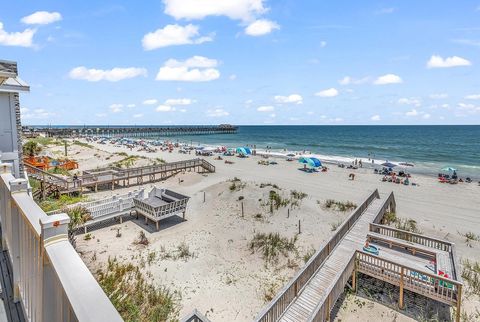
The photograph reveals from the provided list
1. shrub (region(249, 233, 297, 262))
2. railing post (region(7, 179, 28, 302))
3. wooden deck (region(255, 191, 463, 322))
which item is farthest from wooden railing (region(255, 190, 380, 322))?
railing post (region(7, 179, 28, 302))

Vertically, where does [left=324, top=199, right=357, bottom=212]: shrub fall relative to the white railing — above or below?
below

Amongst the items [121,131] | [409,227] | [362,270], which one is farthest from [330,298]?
[121,131]

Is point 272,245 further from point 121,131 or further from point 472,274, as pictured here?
point 121,131

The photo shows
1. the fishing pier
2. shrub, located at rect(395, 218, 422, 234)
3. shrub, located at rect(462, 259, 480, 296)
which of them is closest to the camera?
shrub, located at rect(462, 259, 480, 296)

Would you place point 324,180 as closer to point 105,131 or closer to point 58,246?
point 58,246

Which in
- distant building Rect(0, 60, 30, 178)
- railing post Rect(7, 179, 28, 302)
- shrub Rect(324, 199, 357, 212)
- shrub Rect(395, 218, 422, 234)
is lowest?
shrub Rect(395, 218, 422, 234)

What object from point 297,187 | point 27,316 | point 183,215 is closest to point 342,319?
point 27,316

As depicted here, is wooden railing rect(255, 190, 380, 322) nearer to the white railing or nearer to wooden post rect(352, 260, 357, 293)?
wooden post rect(352, 260, 357, 293)

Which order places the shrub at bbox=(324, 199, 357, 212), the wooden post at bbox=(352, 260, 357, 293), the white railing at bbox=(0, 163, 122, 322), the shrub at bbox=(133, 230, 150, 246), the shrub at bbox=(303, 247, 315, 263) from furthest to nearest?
the shrub at bbox=(324, 199, 357, 212), the shrub at bbox=(133, 230, 150, 246), the shrub at bbox=(303, 247, 315, 263), the wooden post at bbox=(352, 260, 357, 293), the white railing at bbox=(0, 163, 122, 322)

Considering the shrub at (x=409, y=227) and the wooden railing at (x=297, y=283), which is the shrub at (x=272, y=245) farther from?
the shrub at (x=409, y=227)
